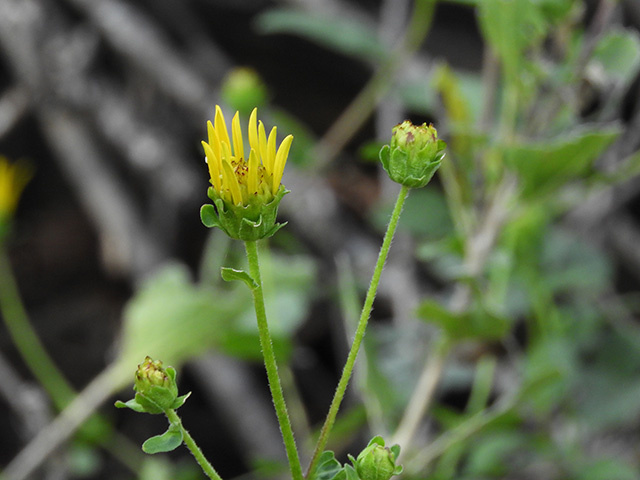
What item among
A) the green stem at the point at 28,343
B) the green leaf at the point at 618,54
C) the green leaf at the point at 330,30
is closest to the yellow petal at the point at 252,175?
the green leaf at the point at 618,54

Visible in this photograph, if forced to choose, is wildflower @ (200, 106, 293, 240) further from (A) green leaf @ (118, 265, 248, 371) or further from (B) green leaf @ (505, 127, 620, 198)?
(A) green leaf @ (118, 265, 248, 371)

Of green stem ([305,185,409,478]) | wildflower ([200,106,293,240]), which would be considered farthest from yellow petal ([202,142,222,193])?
green stem ([305,185,409,478])

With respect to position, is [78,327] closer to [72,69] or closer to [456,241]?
[72,69]

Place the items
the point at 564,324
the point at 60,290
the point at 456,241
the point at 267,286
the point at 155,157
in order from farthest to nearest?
the point at 60,290 < the point at 155,157 < the point at 267,286 < the point at 564,324 < the point at 456,241

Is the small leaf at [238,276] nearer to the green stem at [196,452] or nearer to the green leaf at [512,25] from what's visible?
the green stem at [196,452]

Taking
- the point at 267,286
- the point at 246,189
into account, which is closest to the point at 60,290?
the point at 267,286

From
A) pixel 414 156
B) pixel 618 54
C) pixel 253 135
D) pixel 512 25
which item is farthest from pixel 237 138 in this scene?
pixel 618 54
